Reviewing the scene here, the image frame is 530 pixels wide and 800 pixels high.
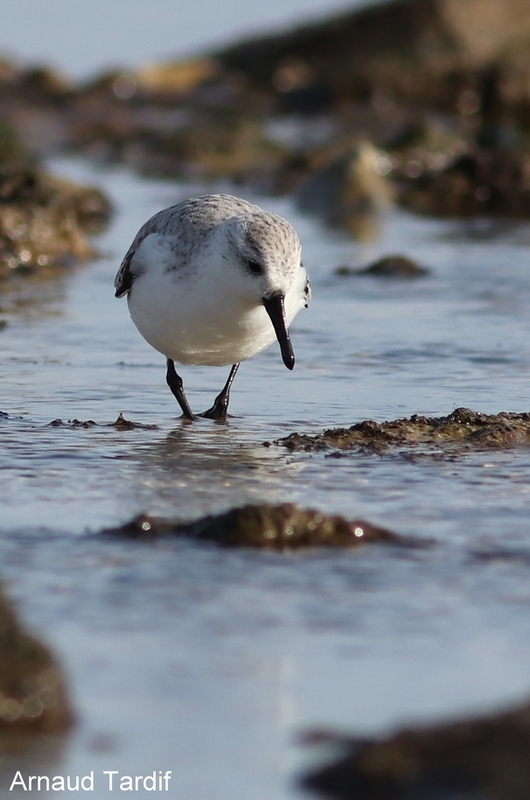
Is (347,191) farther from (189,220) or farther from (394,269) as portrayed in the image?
(189,220)

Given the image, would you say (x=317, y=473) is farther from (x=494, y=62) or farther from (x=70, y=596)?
(x=494, y=62)

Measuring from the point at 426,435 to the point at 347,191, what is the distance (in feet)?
36.4

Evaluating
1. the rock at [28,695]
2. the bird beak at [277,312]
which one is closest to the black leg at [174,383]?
the bird beak at [277,312]

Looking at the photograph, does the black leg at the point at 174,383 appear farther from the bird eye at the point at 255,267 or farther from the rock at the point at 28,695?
the rock at the point at 28,695

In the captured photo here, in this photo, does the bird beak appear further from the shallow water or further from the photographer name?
the photographer name

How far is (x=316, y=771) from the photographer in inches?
120

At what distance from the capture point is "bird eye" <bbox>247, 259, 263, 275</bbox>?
603 cm

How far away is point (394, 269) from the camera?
38.3 feet

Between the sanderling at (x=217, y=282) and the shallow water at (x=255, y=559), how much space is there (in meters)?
0.45

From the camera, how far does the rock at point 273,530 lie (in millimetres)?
4566

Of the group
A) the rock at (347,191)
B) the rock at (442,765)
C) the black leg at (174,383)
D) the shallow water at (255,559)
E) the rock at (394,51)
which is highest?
the rock at (394,51)

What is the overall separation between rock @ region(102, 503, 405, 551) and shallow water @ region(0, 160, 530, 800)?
0.10m

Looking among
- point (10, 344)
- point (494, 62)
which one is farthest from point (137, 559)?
point (494, 62)

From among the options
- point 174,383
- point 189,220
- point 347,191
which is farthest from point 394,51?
point 189,220
